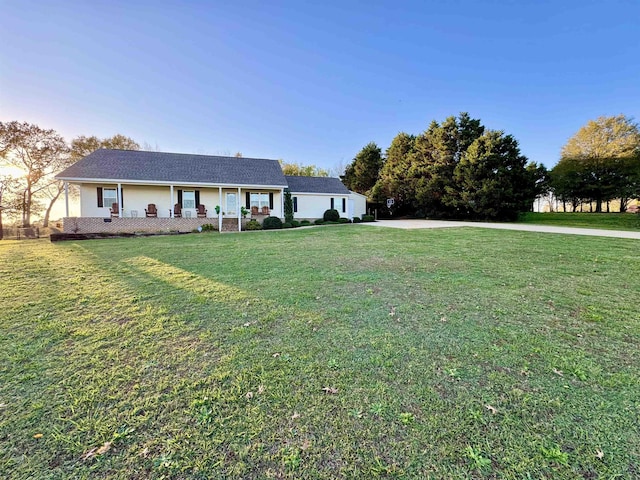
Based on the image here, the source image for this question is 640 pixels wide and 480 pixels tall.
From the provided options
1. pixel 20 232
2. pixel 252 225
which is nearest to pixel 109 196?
pixel 252 225

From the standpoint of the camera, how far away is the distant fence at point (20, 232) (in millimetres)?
21930

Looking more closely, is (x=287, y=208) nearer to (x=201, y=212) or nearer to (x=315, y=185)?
(x=315, y=185)

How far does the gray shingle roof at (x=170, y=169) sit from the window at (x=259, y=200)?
127 cm

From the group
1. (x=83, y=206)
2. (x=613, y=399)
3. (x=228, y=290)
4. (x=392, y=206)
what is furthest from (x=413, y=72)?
(x=83, y=206)

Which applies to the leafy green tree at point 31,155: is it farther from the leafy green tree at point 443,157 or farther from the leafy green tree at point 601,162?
the leafy green tree at point 601,162

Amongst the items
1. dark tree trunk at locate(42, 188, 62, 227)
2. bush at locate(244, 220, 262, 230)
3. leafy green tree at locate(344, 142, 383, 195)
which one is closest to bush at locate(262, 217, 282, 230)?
bush at locate(244, 220, 262, 230)

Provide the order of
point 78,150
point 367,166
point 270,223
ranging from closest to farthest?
point 270,223
point 78,150
point 367,166

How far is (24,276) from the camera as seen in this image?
6.05 m

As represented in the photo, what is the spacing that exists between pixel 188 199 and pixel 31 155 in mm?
17593

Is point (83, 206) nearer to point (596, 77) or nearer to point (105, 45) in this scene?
point (105, 45)

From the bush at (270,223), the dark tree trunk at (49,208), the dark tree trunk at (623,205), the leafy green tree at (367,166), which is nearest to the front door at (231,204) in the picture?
the bush at (270,223)

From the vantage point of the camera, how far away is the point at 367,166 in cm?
3625

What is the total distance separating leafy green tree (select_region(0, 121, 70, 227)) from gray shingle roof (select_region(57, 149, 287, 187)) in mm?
10308

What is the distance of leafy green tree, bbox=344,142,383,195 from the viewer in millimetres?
36219
